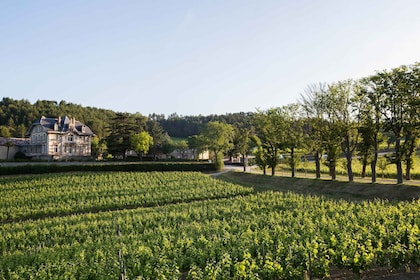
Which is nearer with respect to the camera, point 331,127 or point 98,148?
point 331,127

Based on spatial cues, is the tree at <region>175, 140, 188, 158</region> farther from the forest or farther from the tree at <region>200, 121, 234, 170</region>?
the forest

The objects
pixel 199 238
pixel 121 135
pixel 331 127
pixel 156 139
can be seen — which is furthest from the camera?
pixel 156 139

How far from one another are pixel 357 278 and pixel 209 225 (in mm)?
6574

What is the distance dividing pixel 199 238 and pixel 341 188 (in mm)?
18290

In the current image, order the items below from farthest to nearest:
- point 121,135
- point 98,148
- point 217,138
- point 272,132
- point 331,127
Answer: point 98,148, point 121,135, point 217,138, point 272,132, point 331,127

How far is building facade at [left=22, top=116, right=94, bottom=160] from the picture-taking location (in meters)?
59.1

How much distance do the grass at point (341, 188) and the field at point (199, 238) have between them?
186 inches

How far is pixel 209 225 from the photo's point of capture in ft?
47.0

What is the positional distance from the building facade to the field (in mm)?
33497

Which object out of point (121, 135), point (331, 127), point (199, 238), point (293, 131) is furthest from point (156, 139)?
point (199, 238)

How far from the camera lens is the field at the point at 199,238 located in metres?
8.67

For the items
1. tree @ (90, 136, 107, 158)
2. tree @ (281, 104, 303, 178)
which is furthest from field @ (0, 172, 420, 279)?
tree @ (90, 136, 107, 158)

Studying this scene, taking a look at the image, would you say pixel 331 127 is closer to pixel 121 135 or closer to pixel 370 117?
pixel 370 117

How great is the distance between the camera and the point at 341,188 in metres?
26.1
